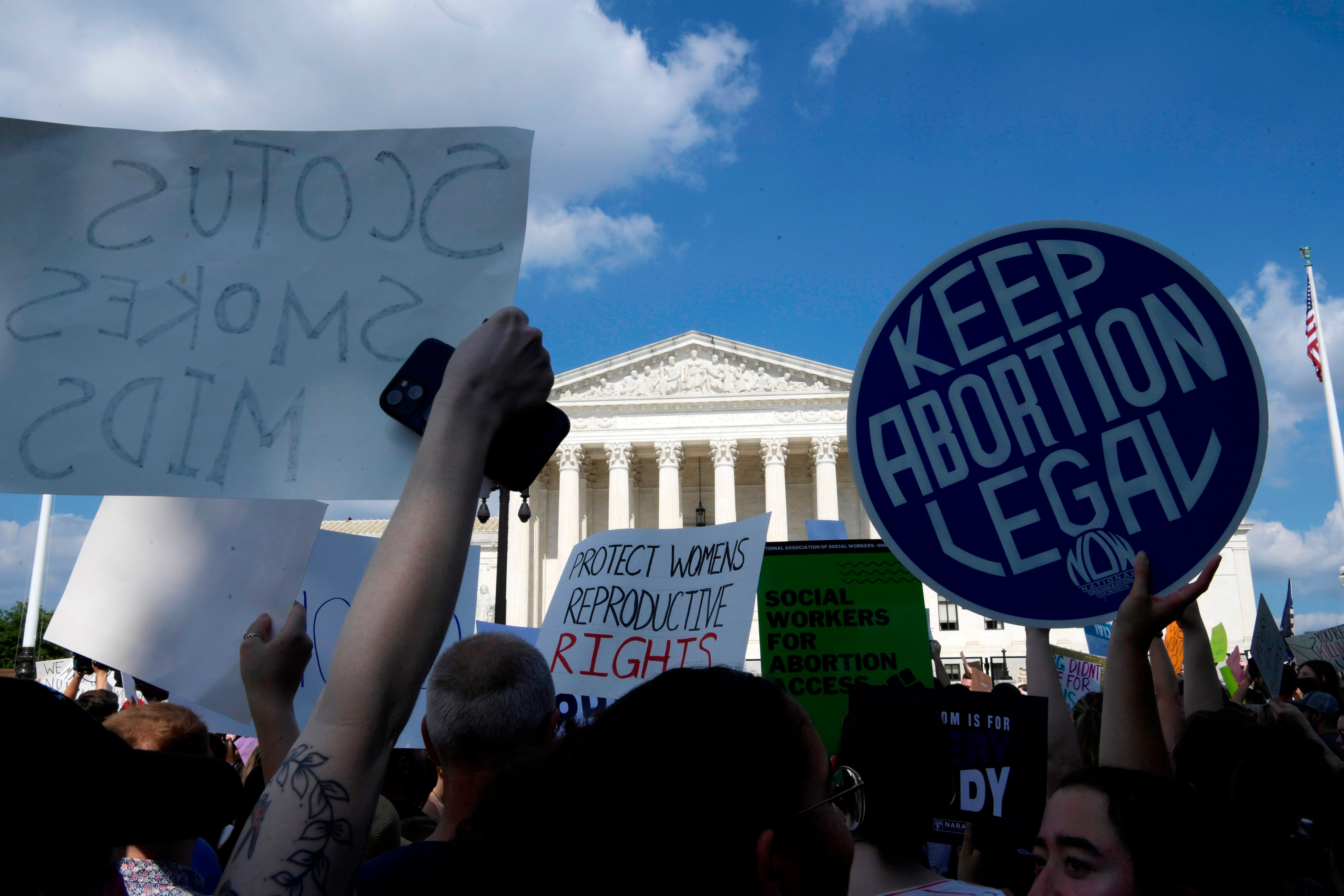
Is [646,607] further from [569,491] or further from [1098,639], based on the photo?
[569,491]

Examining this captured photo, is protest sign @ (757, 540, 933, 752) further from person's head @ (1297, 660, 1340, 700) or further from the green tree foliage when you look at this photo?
the green tree foliage

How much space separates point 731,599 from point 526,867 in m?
3.17

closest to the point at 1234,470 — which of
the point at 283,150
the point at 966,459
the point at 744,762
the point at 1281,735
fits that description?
the point at 966,459

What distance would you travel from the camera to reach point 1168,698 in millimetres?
2840

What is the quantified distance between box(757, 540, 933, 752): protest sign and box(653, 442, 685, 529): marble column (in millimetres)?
36892

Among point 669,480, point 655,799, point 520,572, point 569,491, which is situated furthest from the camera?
point 569,491

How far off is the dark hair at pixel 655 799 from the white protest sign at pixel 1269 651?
7355 millimetres

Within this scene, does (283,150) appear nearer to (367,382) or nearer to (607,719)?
(367,382)

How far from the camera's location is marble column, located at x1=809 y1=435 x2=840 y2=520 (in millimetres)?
41406

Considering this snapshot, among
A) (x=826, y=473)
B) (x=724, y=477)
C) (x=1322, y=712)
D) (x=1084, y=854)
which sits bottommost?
(x=1084, y=854)

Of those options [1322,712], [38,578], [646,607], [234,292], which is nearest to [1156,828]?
[234,292]

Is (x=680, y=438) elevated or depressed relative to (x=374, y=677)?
elevated

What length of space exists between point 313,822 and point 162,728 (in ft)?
6.46

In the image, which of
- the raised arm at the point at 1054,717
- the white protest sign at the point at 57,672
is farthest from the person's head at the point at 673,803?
the white protest sign at the point at 57,672
